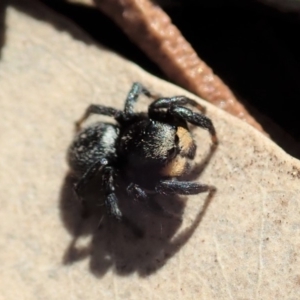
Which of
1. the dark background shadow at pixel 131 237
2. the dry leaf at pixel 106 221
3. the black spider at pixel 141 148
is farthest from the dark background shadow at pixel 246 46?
the dark background shadow at pixel 131 237

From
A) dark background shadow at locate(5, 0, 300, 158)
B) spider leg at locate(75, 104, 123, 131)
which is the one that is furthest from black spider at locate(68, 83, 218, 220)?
dark background shadow at locate(5, 0, 300, 158)

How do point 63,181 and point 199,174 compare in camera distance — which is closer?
point 199,174

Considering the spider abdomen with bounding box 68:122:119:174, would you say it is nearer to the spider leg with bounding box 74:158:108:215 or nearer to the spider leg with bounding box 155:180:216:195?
the spider leg with bounding box 74:158:108:215

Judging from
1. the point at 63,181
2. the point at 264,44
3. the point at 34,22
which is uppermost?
the point at 264,44

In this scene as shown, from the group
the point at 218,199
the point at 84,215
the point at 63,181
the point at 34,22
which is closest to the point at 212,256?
the point at 218,199

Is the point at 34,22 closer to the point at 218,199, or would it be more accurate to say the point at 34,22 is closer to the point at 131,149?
the point at 131,149

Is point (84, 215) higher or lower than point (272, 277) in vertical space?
lower
